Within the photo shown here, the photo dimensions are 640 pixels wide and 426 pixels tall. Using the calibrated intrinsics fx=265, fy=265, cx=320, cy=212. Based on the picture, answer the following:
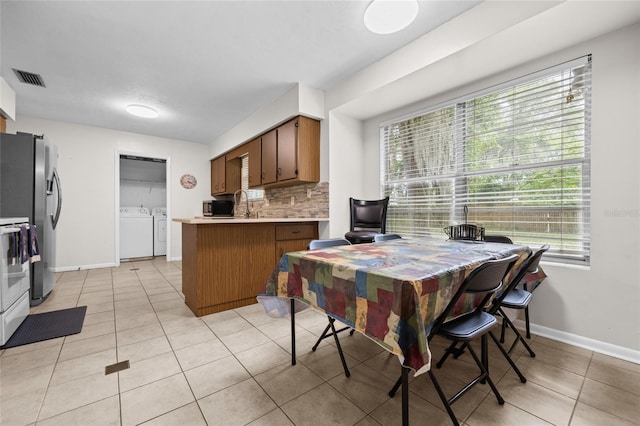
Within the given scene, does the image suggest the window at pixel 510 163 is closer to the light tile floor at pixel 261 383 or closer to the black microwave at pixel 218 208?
the light tile floor at pixel 261 383

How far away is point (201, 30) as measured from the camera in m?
2.36

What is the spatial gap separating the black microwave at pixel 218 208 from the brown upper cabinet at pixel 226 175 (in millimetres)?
250

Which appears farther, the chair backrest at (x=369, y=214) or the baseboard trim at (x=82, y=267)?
the baseboard trim at (x=82, y=267)

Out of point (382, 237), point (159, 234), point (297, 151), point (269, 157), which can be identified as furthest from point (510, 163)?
point (159, 234)

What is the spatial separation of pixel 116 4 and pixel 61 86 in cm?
211

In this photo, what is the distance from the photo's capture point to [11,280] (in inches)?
81.7

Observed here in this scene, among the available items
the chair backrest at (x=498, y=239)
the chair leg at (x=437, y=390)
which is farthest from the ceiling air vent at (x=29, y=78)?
the chair backrest at (x=498, y=239)

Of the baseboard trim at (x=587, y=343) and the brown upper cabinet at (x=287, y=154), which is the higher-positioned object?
the brown upper cabinet at (x=287, y=154)

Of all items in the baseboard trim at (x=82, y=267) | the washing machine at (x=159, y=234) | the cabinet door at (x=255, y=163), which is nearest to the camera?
the cabinet door at (x=255, y=163)

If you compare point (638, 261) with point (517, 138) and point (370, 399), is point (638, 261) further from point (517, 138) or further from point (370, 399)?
point (370, 399)

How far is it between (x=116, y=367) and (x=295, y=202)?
2.85 meters

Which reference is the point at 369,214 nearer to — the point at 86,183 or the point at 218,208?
the point at 218,208

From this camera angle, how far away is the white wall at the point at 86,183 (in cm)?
458

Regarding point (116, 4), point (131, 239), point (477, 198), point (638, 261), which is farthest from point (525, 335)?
point (131, 239)
